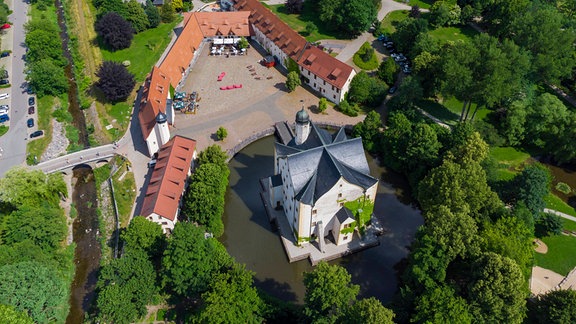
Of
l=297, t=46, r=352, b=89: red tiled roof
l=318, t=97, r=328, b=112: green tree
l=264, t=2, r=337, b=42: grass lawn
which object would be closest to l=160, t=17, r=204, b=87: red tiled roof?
l=297, t=46, r=352, b=89: red tiled roof

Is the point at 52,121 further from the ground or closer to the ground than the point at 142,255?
closer to the ground

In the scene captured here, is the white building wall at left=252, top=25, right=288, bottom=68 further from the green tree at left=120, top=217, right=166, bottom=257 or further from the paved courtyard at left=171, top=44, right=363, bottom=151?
the green tree at left=120, top=217, right=166, bottom=257

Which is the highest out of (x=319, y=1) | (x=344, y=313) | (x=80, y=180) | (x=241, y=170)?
(x=319, y=1)

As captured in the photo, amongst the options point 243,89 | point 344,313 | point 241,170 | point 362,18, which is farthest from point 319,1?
point 344,313

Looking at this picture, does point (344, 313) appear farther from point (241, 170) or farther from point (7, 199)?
point (7, 199)

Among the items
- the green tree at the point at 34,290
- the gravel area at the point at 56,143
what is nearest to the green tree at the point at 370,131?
the green tree at the point at 34,290

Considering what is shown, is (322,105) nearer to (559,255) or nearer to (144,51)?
(559,255)
